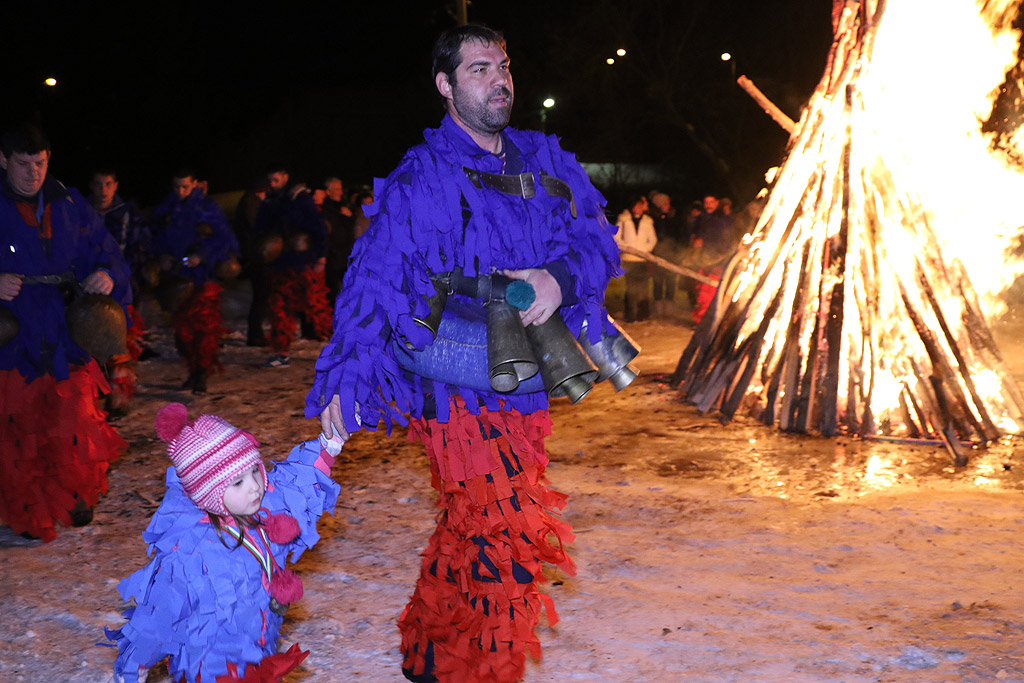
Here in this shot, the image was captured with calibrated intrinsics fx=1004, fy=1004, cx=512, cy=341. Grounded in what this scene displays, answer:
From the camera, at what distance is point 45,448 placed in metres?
5.17

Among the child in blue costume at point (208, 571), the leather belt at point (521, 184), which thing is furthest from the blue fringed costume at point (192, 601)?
the leather belt at point (521, 184)

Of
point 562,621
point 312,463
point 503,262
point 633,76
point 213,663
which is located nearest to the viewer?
point 213,663

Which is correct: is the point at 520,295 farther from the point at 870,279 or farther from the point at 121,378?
the point at 121,378

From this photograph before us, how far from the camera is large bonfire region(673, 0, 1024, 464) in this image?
6.73 meters

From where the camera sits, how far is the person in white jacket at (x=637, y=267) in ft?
44.8

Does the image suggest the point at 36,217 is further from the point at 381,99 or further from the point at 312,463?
the point at 381,99

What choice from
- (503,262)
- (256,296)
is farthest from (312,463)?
(256,296)

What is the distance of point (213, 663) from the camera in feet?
8.82

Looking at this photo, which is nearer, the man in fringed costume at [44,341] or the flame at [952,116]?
the man in fringed costume at [44,341]

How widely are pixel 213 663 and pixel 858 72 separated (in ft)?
20.0

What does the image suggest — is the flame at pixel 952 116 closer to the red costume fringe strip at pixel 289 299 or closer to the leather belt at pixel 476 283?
the leather belt at pixel 476 283

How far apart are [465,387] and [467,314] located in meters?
0.23

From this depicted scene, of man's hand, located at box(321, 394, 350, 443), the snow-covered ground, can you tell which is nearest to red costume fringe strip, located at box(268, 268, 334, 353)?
the snow-covered ground

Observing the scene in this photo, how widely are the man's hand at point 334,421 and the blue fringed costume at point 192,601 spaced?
372mm
